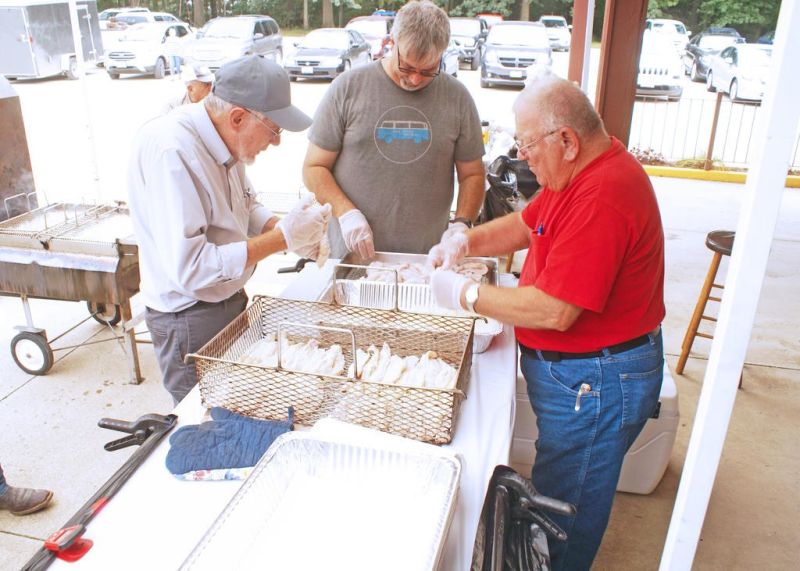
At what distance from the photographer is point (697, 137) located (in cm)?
1027

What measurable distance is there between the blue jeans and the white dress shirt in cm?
100

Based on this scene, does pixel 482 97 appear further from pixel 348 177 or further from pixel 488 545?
pixel 488 545

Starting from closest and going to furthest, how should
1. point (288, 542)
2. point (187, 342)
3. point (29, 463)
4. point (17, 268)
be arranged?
1. point (288, 542)
2. point (187, 342)
3. point (29, 463)
4. point (17, 268)

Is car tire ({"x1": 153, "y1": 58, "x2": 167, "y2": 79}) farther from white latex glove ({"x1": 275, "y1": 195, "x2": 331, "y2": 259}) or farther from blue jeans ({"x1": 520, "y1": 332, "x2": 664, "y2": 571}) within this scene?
blue jeans ({"x1": 520, "y1": 332, "x2": 664, "y2": 571})

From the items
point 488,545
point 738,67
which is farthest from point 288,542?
point 738,67

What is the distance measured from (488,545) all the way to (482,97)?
12909 mm

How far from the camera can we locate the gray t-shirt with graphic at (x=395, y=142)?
2779 millimetres

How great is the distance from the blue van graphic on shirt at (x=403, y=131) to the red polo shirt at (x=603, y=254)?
1.08 m

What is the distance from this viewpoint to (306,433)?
58.5 inches

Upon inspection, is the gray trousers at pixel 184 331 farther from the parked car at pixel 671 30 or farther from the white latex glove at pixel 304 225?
the parked car at pixel 671 30

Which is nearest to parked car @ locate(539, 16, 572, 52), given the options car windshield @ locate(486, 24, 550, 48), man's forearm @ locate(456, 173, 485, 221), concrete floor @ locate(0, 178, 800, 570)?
car windshield @ locate(486, 24, 550, 48)

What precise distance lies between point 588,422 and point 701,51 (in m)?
17.1

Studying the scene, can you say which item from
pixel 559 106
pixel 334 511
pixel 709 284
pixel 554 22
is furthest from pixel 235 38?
pixel 334 511

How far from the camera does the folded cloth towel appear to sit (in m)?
1.49
